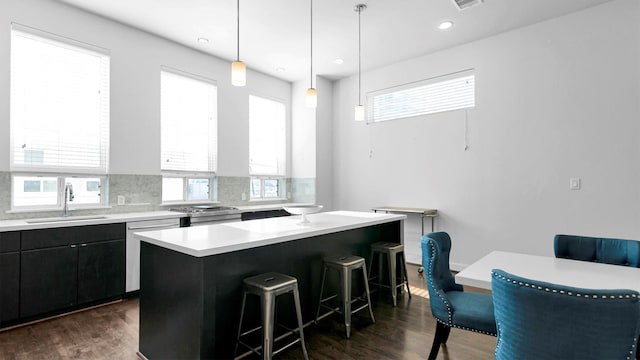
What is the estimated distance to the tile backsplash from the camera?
3.22 metres

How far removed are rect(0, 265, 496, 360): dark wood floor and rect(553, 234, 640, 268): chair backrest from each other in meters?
0.92

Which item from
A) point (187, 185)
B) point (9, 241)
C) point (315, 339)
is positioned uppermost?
point (187, 185)

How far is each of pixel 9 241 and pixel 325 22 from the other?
3.84m

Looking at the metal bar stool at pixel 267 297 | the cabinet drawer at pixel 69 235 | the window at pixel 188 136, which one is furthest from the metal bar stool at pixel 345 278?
the window at pixel 188 136

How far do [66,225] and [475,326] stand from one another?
140 inches

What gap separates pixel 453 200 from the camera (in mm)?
4719

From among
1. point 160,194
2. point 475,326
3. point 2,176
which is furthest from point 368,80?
point 2,176

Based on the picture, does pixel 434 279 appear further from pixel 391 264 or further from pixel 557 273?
pixel 391 264

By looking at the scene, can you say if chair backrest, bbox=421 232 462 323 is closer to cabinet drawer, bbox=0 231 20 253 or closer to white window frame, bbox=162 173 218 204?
cabinet drawer, bbox=0 231 20 253

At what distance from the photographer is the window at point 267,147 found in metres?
5.70

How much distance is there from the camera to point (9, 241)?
2.82 metres

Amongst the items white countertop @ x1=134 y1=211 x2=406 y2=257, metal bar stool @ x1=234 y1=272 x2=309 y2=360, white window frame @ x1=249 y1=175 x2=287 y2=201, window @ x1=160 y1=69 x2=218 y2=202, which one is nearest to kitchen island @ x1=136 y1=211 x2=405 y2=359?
white countertop @ x1=134 y1=211 x2=406 y2=257

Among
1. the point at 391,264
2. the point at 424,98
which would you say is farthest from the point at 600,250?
the point at 424,98

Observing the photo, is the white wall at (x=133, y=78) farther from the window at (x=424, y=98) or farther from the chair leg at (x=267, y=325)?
the chair leg at (x=267, y=325)
